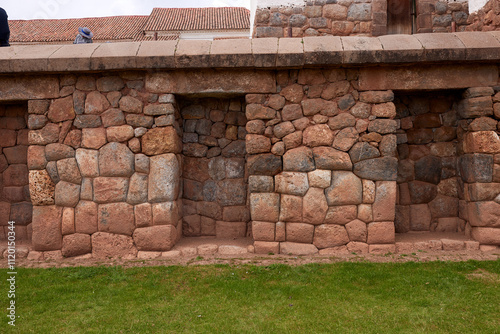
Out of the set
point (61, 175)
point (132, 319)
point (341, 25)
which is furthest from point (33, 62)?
point (341, 25)

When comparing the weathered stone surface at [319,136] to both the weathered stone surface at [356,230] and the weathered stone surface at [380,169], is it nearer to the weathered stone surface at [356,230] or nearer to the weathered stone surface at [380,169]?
the weathered stone surface at [380,169]

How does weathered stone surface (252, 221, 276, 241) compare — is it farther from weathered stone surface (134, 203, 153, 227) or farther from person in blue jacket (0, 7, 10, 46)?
person in blue jacket (0, 7, 10, 46)

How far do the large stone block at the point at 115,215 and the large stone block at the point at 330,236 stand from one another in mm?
2495

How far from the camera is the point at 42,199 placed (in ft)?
16.9

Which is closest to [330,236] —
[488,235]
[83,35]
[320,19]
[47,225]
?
[488,235]

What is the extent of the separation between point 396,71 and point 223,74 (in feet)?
7.52

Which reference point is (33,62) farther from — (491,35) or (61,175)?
(491,35)

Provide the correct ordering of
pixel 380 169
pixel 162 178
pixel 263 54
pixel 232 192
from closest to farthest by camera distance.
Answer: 1. pixel 263 54
2. pixel 380 169
3. pixel 162 178
4. pixel 232 192

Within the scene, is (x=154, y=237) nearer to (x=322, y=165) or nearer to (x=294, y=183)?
(x=294, y=183)

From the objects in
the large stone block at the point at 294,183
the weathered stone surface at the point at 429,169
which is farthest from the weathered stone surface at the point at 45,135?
the weathered stone surface at the point at 429,169

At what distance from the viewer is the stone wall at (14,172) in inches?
224

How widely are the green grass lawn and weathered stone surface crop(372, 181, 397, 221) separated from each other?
663 millimetres

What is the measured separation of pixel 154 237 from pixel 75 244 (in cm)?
107

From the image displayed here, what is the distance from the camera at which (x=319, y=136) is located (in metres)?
5.06
